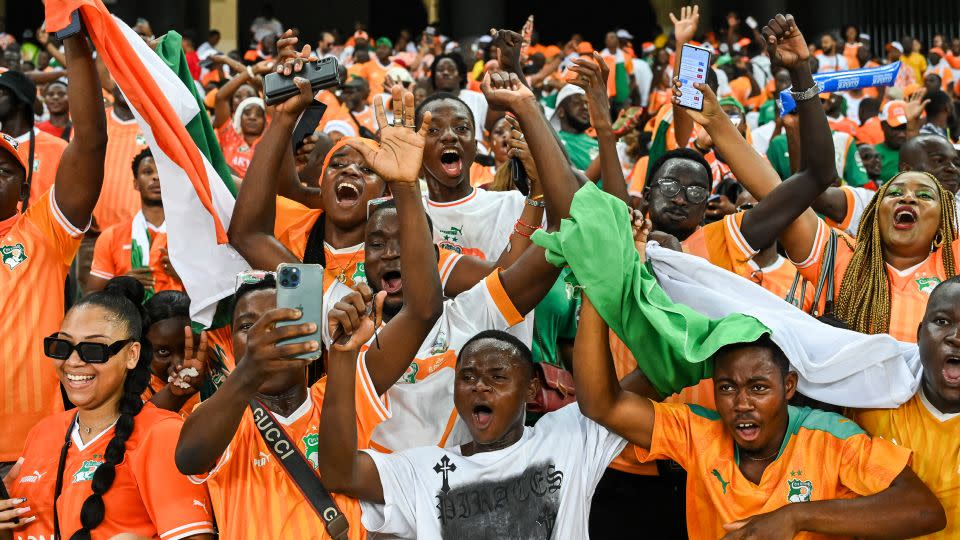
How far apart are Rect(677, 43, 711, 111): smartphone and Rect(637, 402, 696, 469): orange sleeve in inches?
56.2

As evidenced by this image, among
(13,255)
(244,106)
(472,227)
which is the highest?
(244,106)

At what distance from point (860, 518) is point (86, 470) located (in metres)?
2.41

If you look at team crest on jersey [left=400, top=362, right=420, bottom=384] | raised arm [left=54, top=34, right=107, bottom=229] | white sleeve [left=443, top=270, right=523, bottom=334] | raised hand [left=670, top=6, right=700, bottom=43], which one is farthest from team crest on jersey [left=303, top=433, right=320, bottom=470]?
raised hand [left=670, top=6, right=700, bottom=43]

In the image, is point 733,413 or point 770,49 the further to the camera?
point 770,49

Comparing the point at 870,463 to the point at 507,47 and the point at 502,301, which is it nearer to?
the point at 502,301

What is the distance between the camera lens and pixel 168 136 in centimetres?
429

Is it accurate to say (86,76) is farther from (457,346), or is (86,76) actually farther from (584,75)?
(584,75)

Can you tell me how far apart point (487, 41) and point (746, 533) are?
1201cm

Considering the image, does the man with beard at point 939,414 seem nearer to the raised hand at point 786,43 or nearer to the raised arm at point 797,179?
the raised arm at point 797,179

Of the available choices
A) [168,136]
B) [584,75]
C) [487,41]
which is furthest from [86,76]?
[487,41]

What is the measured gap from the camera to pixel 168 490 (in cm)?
351

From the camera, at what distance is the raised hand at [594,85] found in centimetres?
474

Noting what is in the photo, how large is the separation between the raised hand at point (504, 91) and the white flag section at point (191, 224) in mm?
1115

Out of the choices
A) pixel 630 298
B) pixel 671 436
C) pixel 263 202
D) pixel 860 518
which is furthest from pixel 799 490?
pixel 263 202
